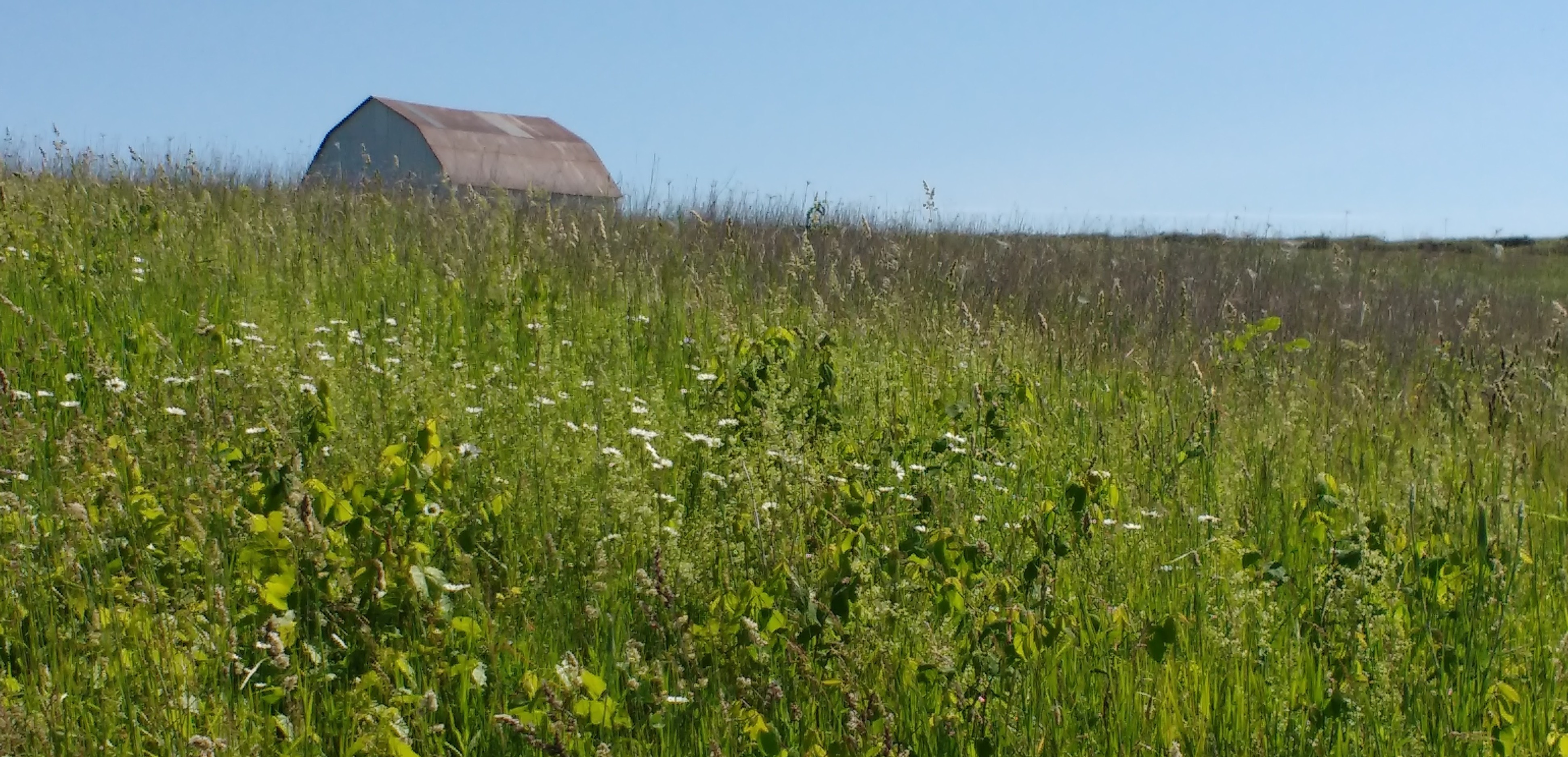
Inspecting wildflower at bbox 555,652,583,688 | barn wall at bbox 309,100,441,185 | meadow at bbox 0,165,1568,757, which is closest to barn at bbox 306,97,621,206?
barn wall at bbox 309,100,441,185

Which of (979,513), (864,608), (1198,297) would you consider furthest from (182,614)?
(1198,297)

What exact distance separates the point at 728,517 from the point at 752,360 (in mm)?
761

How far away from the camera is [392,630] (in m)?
2.26

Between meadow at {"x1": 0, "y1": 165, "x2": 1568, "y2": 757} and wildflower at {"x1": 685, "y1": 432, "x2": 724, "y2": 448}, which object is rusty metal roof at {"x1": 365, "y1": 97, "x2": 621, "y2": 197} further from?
wildflower at {"x1": 685, "y1": 432, "x2": 724, "y2": 448}

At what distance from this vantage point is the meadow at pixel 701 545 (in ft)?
6.72

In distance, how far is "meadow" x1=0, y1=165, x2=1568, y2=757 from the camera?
2.05m

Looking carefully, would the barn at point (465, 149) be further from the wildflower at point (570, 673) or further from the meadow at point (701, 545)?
the wildflower at point (570, 673)

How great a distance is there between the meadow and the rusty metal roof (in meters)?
14.0

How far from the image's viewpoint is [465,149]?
19281 mm

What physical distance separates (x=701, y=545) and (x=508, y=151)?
1859 cm

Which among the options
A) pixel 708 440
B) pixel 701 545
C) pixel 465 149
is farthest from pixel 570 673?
pixel 465 149

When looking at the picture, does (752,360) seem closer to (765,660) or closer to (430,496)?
(430,496)

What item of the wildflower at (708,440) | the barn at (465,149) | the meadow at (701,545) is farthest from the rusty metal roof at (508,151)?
the wildflower at (708,440)

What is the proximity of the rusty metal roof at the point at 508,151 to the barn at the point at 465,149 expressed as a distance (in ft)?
0.05
